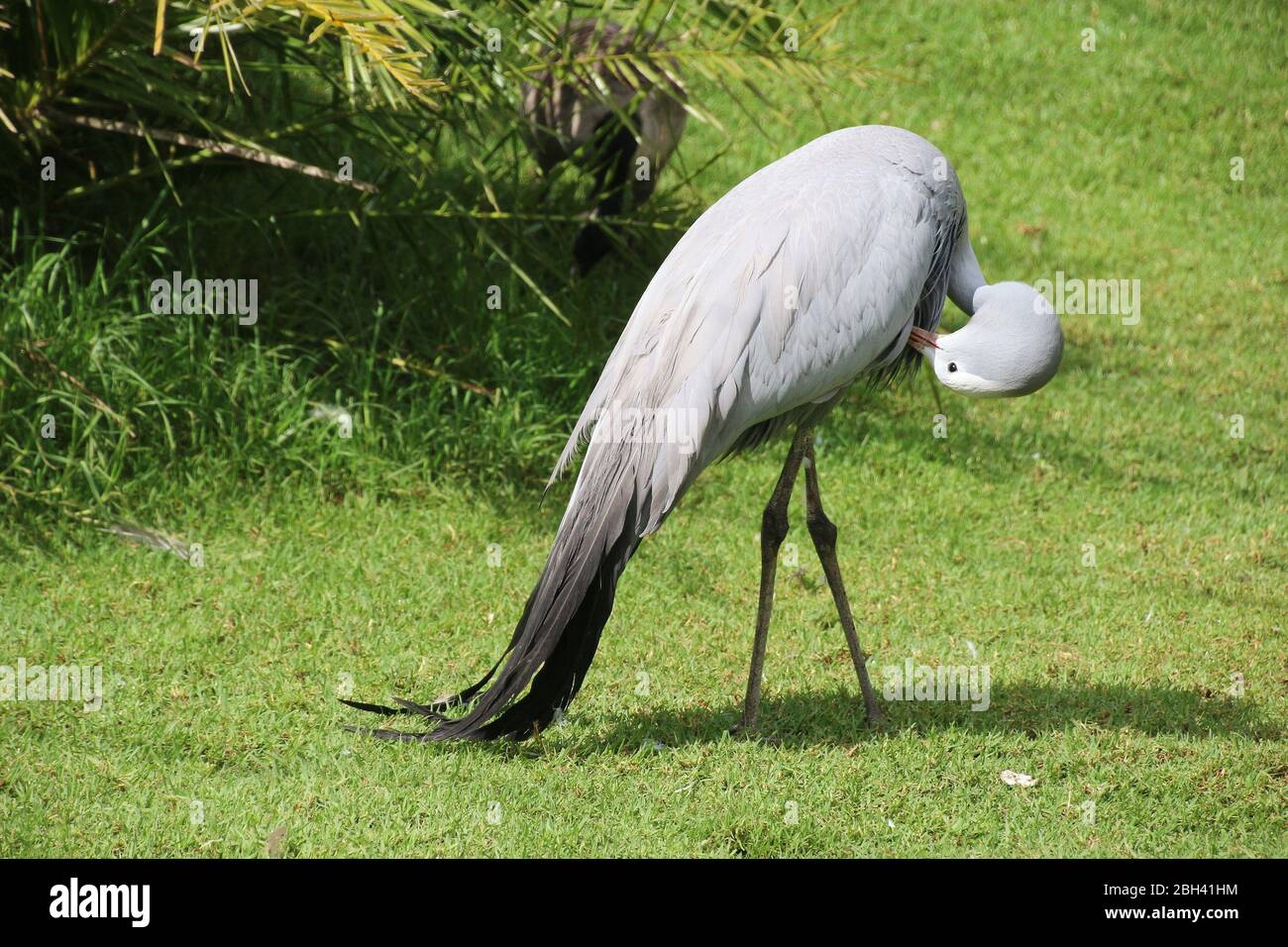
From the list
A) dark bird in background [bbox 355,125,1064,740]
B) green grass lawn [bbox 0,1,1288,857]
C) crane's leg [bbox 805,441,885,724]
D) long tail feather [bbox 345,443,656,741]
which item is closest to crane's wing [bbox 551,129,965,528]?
dark bird in background [bbox 355,125,1064,740]

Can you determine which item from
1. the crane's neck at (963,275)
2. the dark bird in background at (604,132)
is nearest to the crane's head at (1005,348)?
the crane's neck at (963,275)

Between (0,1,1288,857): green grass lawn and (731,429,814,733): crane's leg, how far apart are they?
11 cm

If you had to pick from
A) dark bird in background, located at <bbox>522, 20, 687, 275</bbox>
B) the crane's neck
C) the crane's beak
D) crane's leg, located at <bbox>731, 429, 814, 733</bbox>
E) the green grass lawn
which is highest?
the crane's neck

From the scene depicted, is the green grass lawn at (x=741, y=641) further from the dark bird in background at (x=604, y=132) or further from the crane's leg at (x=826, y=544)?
the dark bird in background at (x=604, y=132)

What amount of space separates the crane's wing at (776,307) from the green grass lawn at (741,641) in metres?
0.94

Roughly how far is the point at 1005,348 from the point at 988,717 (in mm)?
1235

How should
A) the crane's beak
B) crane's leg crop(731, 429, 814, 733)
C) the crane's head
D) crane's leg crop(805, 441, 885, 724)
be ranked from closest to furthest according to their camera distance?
1. the crane's head
2. the crane's beak
3. crane's leg crop(731, 429, 814, 733)
4. crane's leg crop(805, 441, 885, 724)

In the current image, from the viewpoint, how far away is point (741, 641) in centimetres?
489

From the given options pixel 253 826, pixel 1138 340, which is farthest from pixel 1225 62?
pixel 253 826

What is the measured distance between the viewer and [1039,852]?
367cm

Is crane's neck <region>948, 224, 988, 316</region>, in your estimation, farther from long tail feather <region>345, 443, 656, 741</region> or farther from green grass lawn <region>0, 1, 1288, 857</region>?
green grass lawn <region>0, 1, 1288, 857</region>

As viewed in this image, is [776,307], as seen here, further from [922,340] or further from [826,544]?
[826,544]

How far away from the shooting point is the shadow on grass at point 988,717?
167 inches

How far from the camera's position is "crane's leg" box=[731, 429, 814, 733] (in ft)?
13.8
